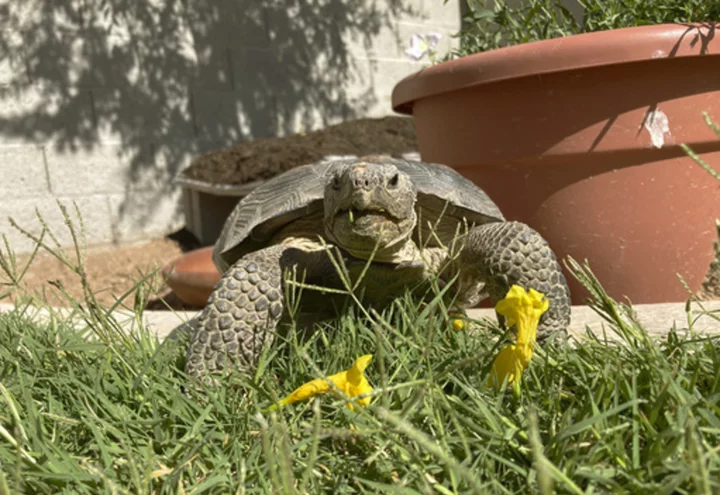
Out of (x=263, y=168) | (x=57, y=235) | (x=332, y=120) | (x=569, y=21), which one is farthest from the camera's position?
(x=332, y=120)

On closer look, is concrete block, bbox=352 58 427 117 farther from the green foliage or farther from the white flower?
the green foliage

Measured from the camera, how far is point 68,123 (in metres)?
4.88

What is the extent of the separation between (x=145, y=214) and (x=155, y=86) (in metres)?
1.03

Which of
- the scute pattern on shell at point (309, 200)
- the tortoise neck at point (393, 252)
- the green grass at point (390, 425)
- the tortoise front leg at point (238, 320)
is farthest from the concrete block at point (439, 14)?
the green grass at point (390, 425)

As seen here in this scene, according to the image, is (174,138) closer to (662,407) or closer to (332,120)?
(332,120)

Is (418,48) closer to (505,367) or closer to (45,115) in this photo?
(505,367)

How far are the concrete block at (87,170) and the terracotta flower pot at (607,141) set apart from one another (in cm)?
364

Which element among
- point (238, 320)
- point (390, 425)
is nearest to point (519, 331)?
point (390, 425)

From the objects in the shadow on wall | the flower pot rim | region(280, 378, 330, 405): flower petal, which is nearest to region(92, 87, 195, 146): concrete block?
the shadow on wall

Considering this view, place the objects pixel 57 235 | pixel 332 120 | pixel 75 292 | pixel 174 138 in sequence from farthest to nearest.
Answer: pixel 332 120 → pixel 174 138 → pixel 57 235 → pixel 75 292

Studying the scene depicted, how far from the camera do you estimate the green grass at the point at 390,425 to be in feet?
2.54

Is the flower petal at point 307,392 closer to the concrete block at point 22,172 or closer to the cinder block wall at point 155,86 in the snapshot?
the cinder block wall at point 155,86

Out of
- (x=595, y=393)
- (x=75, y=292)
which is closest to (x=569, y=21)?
(x=595, y=393)

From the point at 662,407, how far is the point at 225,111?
16.7 feet
